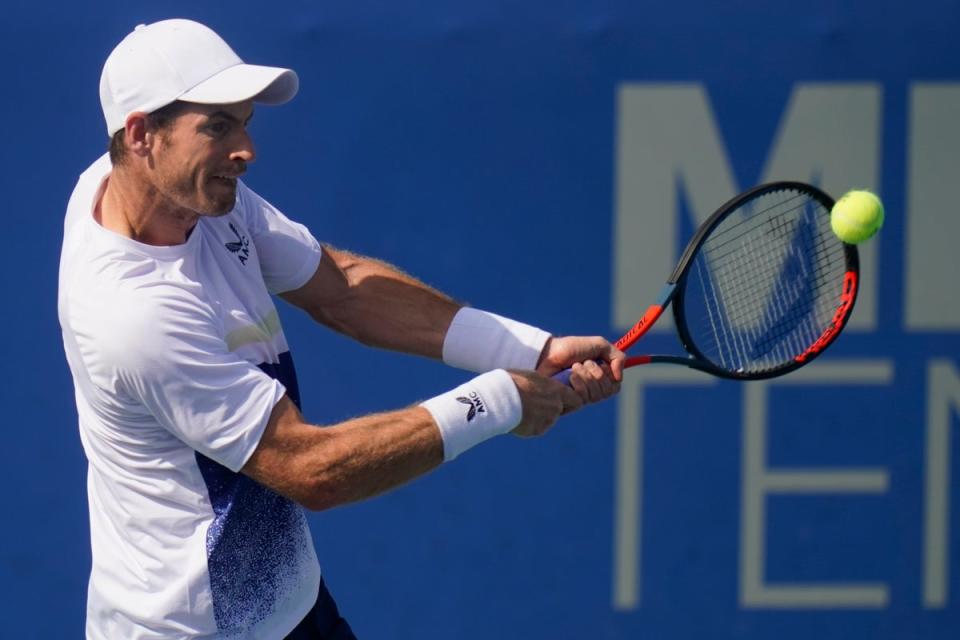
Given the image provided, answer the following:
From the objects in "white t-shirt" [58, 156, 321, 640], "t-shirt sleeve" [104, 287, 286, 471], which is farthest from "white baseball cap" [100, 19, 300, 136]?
"t-shirt sleeve" [104, 287, 286, 471]

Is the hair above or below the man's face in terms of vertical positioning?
above

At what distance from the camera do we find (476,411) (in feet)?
9.29

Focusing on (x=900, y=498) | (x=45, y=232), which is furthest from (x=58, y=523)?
(x=900, y=498)

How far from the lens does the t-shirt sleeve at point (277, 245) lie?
3074mm

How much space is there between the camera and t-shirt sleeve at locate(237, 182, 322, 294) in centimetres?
307

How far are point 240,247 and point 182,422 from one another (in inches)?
16.3

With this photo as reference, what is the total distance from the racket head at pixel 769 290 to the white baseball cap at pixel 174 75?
124 cm

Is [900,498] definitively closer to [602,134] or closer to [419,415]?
[602,134]

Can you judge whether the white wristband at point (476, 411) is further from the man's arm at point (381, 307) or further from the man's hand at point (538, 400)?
the man's arm at point (381, 307)

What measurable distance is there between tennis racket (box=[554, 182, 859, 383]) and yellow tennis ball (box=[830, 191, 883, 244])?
161mm

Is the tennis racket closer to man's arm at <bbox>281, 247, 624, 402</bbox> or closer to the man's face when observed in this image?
man's arm at <bbox>281, 247, 624, 402</bbox>

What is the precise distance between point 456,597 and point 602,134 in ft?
→ 3.98

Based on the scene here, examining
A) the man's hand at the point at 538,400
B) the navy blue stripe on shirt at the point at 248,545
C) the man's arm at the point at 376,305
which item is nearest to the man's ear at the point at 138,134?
the navy blue stripe on shirt at the point at 248,545

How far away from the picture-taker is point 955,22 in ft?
13.5
